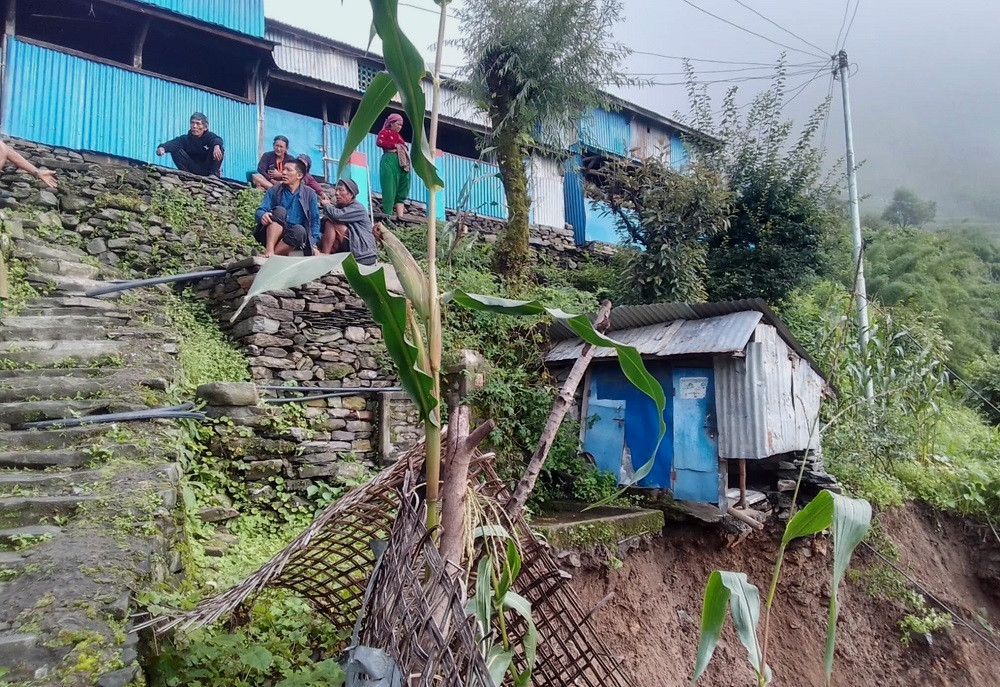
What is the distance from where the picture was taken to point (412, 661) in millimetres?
1242

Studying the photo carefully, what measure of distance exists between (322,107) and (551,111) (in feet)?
14.3

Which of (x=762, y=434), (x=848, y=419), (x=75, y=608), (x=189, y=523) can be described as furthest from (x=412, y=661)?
(x=848, y=419)

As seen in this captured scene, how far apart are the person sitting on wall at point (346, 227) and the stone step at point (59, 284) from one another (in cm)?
243

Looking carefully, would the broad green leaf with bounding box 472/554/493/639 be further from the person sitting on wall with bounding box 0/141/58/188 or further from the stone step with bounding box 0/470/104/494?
the person sitting on wall with bounding box 0/141/58/188

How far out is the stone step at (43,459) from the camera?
322cm

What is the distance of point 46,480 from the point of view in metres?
3.02

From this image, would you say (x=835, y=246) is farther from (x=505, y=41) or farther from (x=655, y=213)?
(x=505, y=41)

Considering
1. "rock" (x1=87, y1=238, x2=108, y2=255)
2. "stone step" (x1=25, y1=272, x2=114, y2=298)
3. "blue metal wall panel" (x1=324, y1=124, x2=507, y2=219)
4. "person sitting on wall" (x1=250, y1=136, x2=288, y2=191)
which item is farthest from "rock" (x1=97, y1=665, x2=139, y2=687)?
"blue metal wall panel" (x1=324, y1=124, x2=507, y2=219)

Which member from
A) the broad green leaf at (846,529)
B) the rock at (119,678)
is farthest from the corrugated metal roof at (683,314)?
the rock at (119,678)

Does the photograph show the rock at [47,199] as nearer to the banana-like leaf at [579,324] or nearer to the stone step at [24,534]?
the stone step at [24,534]

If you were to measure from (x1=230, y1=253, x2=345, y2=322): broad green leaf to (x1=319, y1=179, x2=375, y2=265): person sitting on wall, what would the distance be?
19.2 feet

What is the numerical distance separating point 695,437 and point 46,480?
540cm

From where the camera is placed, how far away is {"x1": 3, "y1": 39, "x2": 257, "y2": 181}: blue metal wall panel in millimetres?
7621

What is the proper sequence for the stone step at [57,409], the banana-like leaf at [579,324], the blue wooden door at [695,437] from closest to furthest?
the banana-like leaf at [579,324]
the stone step at [57,409]
the blue wooden door at [695,437]
